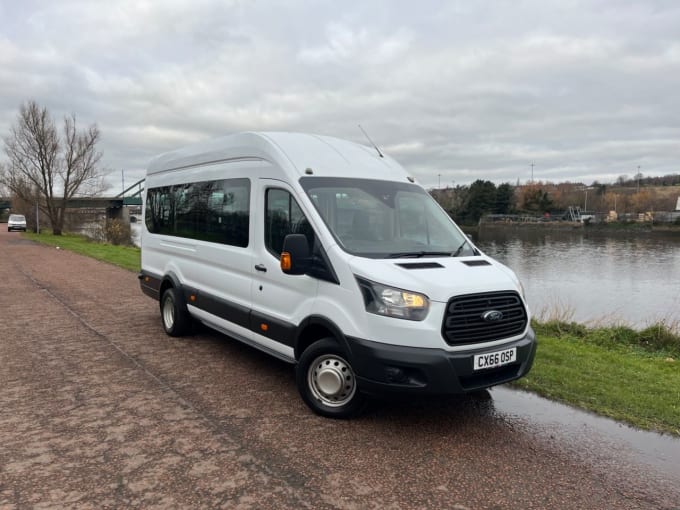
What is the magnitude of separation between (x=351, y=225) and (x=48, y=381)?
3.64 metres

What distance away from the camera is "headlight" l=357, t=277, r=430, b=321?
3836 mm

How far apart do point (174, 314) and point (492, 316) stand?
4.70m

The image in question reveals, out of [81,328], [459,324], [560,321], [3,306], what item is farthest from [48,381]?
[560,321]

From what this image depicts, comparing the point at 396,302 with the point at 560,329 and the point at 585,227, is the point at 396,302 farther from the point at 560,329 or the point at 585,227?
the point at 585,227

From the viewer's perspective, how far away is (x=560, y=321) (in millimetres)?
9641

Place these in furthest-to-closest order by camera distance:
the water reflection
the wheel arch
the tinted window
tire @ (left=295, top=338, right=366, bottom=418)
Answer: the water reflection
the tinted window
tire @ (left=295, top=338, right=366, bottom=418)
the wheel arch

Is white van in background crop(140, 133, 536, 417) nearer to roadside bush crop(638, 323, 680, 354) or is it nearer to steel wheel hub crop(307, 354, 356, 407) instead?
steel wheel hub crop(307, 354, 356, 407)

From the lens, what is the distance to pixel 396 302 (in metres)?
3.86

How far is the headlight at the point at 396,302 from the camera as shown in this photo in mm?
3836

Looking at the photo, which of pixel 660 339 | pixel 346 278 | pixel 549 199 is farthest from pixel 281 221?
pixel 549 199

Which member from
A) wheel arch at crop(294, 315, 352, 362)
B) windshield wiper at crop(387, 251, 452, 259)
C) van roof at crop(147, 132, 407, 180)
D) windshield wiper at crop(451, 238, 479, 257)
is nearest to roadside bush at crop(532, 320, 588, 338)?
windshield wiper at crop(451, 238, 479, 257)

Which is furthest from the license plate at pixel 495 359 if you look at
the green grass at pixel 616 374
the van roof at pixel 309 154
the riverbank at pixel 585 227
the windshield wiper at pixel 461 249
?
the riverbank at pixel 585 227

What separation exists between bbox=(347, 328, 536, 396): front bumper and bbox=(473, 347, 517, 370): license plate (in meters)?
0.04

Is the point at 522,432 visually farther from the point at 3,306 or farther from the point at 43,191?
the point at 43,191
